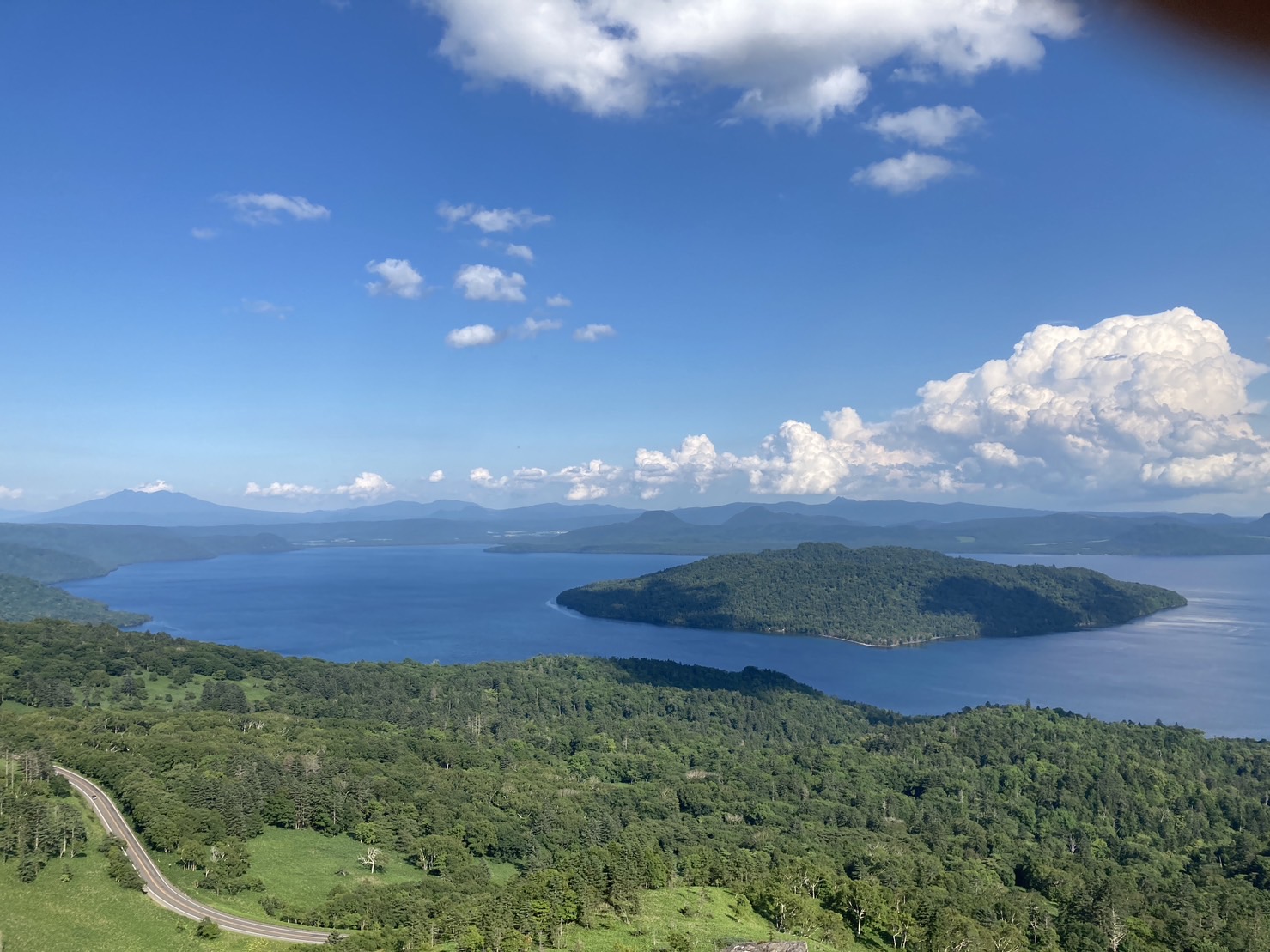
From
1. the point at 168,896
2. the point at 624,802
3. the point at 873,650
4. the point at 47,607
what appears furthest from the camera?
the point at 47,607

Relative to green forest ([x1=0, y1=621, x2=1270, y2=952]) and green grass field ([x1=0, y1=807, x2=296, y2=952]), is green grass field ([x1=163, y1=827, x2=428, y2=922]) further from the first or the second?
green grass field ([x1=0, y1=807, x2=296, y2=952])

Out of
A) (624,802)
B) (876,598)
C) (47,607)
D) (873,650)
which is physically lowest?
(873,650)

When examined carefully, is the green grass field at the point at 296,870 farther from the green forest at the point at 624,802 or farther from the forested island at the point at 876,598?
the forested island at the point at 876,598

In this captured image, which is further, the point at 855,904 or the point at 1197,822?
the point at 1197,822

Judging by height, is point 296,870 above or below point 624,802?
above

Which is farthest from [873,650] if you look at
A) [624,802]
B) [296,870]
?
[296,870]

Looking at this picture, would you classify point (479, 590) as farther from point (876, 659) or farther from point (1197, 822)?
point (1197, 822)

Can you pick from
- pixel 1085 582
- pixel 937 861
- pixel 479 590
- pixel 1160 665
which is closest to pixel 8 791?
pixel 937 861

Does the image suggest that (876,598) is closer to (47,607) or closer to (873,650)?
(873,650)
